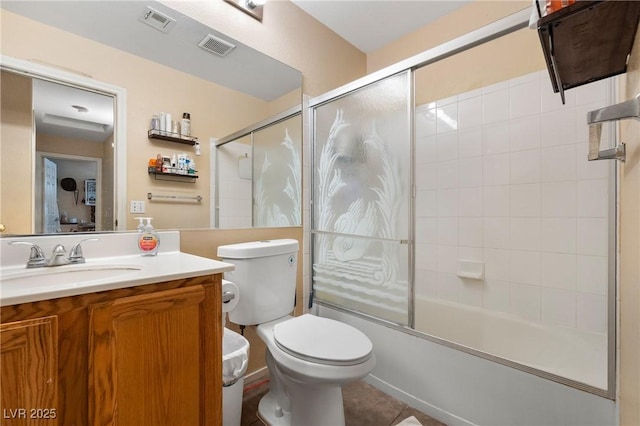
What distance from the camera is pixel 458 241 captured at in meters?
2.00

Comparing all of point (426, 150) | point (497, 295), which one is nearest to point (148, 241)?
point (426, 150)

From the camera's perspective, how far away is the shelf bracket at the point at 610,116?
18.6 inches

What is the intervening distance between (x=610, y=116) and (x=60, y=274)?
1.52 m

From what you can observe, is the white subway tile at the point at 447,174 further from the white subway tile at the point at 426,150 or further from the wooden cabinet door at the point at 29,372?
the wooden cabinet door at the point at 29,372

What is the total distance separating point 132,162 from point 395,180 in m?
1.30

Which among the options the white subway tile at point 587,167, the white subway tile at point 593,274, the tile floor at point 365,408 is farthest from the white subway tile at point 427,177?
the tile floor at point 365,408

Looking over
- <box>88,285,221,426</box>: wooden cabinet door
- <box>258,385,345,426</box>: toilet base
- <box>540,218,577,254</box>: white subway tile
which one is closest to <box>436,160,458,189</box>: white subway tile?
<box>540,218,577,254</box>: white subway tile

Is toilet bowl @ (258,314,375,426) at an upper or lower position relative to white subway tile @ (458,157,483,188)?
lower

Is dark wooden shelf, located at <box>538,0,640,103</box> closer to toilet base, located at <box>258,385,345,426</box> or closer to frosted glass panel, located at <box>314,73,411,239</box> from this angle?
frosted glass panel, located at <box>314,73,411,239</box>

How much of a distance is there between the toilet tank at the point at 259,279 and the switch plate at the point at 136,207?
1.30ft

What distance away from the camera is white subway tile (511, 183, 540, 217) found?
1697mm

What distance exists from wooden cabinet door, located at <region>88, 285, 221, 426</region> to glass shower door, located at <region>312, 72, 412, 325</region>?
1004mm

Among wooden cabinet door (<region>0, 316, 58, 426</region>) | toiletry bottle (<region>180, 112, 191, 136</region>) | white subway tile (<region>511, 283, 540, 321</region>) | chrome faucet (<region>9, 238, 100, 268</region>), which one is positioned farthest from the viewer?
white subway tile (<region>511, 283, 540, 321</region>)

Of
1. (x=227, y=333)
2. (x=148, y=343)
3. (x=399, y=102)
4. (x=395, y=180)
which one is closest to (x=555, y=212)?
(x=395, y=180)
